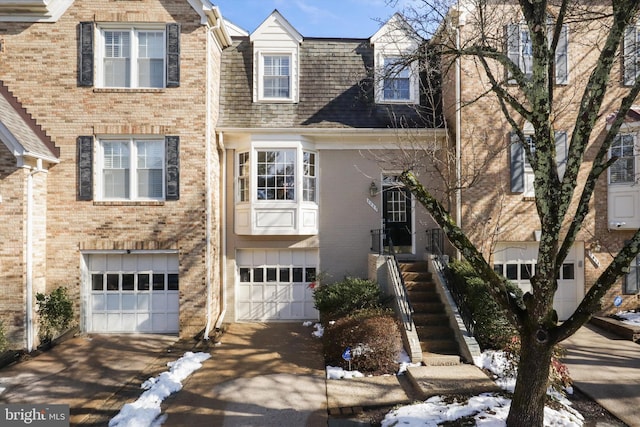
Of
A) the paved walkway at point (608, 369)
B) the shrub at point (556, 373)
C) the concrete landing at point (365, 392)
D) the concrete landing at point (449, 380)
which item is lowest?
the concrete landing at point (365, 392)

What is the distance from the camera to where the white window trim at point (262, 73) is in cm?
1123

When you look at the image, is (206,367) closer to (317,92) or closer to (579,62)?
(317,92)

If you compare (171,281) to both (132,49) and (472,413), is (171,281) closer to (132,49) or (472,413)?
(132,49)

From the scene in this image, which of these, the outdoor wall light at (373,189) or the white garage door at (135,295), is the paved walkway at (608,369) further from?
the white garage door at (135,295)

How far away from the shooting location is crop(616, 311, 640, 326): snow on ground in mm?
9609

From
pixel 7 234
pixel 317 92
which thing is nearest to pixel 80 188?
pixel 7 234

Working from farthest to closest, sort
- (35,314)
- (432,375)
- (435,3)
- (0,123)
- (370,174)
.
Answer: (370,174)
(35,314)
(0,123)
(432,375)
(435,3)

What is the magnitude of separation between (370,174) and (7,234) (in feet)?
30.1

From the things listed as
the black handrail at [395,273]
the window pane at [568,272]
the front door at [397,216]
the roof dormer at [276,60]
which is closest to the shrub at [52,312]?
the roof dormer at [276,60]

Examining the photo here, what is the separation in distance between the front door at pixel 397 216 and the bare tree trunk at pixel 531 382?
6664 mm

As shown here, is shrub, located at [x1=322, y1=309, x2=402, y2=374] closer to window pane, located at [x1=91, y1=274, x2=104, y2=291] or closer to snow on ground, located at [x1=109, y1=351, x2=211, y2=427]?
snow on ground, located at [x1=109, y1=351, x2=211, y2=427]

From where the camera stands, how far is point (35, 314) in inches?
356

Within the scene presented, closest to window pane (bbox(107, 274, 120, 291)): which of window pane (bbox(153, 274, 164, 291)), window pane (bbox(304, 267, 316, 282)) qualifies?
window pane (bbox(153, 274, 164, 291))

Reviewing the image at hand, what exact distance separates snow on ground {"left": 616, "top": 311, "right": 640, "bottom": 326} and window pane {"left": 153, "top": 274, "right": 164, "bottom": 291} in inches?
473
